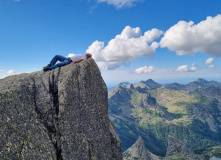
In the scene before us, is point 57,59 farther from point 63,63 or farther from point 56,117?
point 56,117

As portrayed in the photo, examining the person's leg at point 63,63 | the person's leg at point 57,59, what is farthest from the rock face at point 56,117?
the person's leg at point 57,59

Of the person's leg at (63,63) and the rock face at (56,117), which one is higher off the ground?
the person's leg at (63,63)

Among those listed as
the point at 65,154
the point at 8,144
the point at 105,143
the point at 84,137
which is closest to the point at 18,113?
the point at 8,144

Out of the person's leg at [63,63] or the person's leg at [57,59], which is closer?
the person's leg at [63,63]

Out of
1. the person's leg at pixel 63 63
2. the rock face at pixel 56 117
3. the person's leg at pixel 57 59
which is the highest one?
the person's leg at pixel 57 59

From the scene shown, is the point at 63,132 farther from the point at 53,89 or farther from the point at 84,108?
the point at 53,89

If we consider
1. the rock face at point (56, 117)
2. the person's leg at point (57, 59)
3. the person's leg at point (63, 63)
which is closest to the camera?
the rock face at point (56, 117)

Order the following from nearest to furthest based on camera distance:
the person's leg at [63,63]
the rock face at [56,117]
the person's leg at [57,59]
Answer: the rock face at [56,117]
the person's leg at [63,63]
the person's leg at [57,59]

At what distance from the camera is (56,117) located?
22.5 metres

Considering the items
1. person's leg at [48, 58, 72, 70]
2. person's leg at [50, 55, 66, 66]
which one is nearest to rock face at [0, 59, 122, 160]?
person's leg at [48, 58, 72, 70]

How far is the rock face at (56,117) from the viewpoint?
18.3 m

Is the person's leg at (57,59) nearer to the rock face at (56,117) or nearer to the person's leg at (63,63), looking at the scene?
the person's leg at (63,63)

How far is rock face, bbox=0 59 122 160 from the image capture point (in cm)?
1827

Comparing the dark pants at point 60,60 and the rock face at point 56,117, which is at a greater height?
the dark pants at point 60,60
